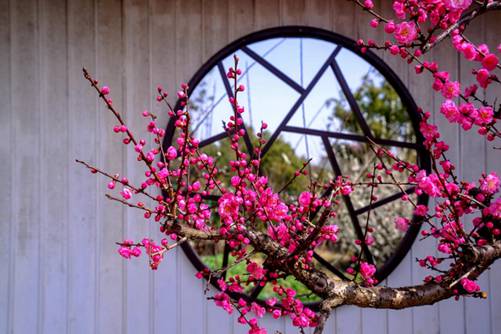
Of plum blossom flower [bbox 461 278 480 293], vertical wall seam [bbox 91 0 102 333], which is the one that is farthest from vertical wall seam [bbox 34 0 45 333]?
plum blossom flower [bbox 461 278 480 293]

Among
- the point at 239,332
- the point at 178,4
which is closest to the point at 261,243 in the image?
the point at 239,332

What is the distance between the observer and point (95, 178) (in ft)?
6.83

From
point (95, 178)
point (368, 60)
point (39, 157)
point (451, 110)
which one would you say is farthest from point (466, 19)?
point (39, 157)

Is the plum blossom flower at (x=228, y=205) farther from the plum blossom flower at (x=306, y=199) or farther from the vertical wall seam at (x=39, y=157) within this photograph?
the vertical wall seam at (x=39, y=157)

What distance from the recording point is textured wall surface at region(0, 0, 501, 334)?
6.73 ft

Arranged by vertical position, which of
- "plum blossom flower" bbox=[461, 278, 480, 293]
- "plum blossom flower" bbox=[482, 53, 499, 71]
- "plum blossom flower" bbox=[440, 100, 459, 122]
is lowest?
"plum blossom flower" bbox=[461, 278, 480, 293]

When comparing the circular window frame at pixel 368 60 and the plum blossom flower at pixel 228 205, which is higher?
Result: the circular window frame at pixel 368 60

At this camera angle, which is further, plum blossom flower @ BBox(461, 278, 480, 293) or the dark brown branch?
plum blossom flower @ BBox(461, 278, 480, 293)

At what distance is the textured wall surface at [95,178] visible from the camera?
6.73 feet

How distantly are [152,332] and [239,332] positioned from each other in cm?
39

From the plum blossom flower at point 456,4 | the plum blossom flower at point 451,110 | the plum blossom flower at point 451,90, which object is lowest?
the plum blossom flower at point 451,110

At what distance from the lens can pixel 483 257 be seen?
1.18 metres

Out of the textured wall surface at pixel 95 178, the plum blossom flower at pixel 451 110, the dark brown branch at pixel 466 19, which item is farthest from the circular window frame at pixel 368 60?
the dark brown branch at pixel 466 19

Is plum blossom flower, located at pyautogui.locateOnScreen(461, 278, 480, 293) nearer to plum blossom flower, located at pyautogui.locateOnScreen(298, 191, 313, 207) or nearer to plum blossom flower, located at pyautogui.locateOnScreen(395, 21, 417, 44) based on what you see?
plum blossom flower, located at pyautogui.locateOnScreen(298, 191, 313, 207)
